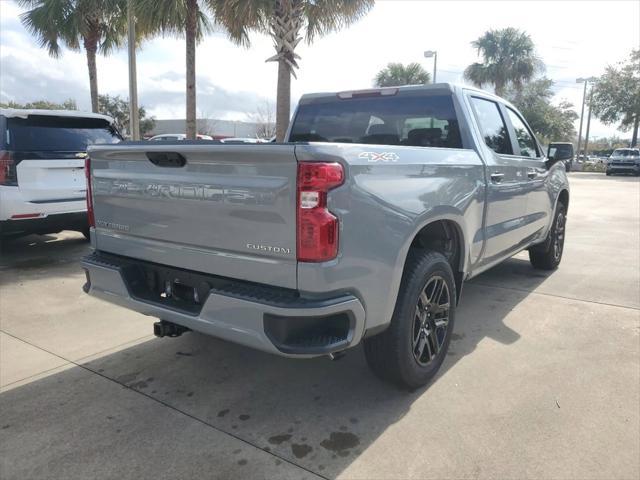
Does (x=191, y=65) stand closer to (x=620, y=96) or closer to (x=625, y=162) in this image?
(x=625, y=162)

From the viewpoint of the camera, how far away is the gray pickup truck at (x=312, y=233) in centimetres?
241

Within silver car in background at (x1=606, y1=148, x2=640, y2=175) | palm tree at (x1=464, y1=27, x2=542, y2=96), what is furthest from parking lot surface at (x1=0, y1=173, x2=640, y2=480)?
palm tree at (x1=464, y1=27, x2=542, y2=96)

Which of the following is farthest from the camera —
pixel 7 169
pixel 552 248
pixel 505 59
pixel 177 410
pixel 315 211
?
pixel 505 59

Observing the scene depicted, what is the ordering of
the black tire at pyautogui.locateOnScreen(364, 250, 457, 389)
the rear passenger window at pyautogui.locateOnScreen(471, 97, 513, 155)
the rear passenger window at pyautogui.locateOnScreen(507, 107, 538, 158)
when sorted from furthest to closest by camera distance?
1. the rear passenger window at pyautogui.locateOnScreen(507, 107, 538, 158)
2. the rear passenger window at pyautogui.locateOnScreen(471, 97, 513, 155)
3. the black tire at pyautogui.locateOnScreen(364, 250, 457, 389)

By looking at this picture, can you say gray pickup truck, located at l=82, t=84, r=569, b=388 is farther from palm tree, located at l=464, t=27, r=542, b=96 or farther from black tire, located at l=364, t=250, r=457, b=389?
palm tree, located at l=464, t=27, r=542, b=96

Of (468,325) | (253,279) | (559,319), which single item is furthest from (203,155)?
(559,319)

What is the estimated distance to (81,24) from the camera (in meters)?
15.9

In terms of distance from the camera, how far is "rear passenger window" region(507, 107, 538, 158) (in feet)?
16.2

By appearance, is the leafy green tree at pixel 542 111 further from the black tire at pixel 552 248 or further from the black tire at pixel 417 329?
the black tire at pixel 417 329

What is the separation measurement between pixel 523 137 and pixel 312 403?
3.52 meters

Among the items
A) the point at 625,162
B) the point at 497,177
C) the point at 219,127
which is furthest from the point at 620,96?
the point at 497,177

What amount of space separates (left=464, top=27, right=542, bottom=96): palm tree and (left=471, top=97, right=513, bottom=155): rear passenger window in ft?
112

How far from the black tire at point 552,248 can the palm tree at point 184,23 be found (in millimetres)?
9468

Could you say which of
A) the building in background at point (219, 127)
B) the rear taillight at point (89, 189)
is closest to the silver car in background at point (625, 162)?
the building in background at point (219, 127)
